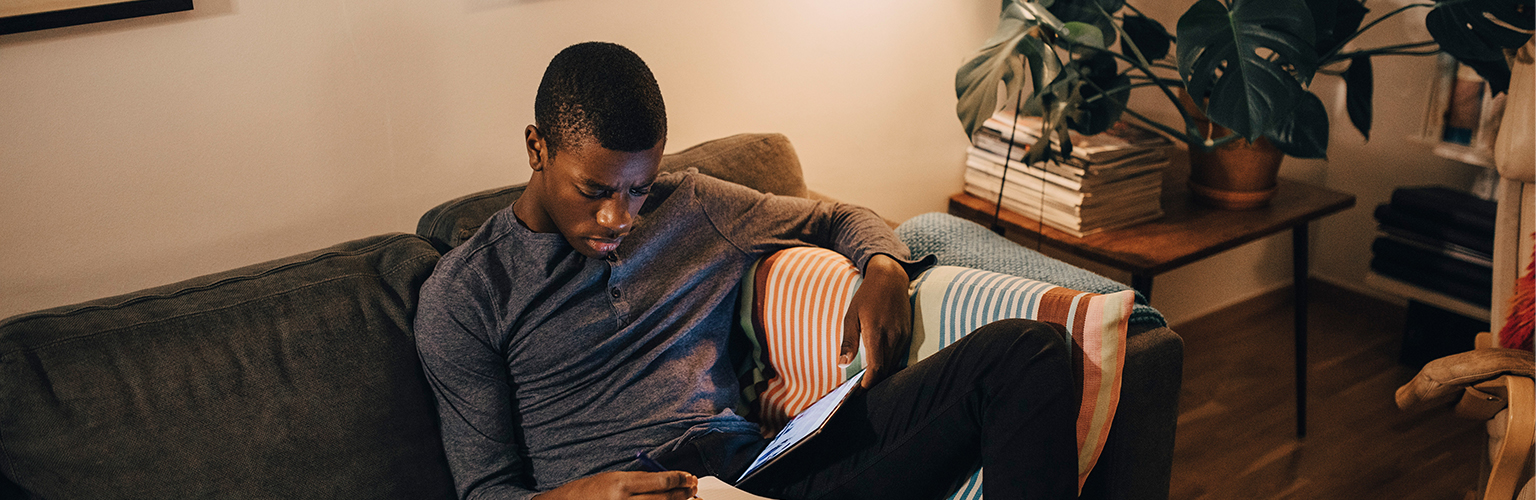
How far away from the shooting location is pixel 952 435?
118 cm

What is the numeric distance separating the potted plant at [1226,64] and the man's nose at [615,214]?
0.72 meters

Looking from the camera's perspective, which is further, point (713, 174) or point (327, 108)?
point (713, 174)

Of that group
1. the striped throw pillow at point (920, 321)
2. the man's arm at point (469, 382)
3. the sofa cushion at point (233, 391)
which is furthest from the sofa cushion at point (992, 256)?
the sofa cushion at point (233, 391)

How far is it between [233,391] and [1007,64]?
4.12 ft

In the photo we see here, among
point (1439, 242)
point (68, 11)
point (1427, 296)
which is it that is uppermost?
point (68, 11)

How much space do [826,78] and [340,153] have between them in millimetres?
936

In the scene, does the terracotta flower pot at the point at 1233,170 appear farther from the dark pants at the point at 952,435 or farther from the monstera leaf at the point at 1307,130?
the dark pants at the point at 952,435

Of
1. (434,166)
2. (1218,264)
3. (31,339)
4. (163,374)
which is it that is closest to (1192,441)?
(1218,264)

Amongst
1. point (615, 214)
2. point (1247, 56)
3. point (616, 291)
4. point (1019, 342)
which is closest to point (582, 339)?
point (616, 291)

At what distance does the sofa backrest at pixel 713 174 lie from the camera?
1408 mm

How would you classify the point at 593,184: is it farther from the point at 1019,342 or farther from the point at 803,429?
the point at 1019,342

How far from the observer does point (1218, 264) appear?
A: 2680 mm

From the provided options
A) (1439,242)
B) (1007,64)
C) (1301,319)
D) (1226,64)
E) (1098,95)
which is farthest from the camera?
(1439,242)

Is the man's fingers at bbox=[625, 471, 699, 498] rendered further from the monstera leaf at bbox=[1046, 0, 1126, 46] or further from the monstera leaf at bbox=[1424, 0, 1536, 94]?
the monstera leaf at bbox=[1424, 0, 1536, 94]
